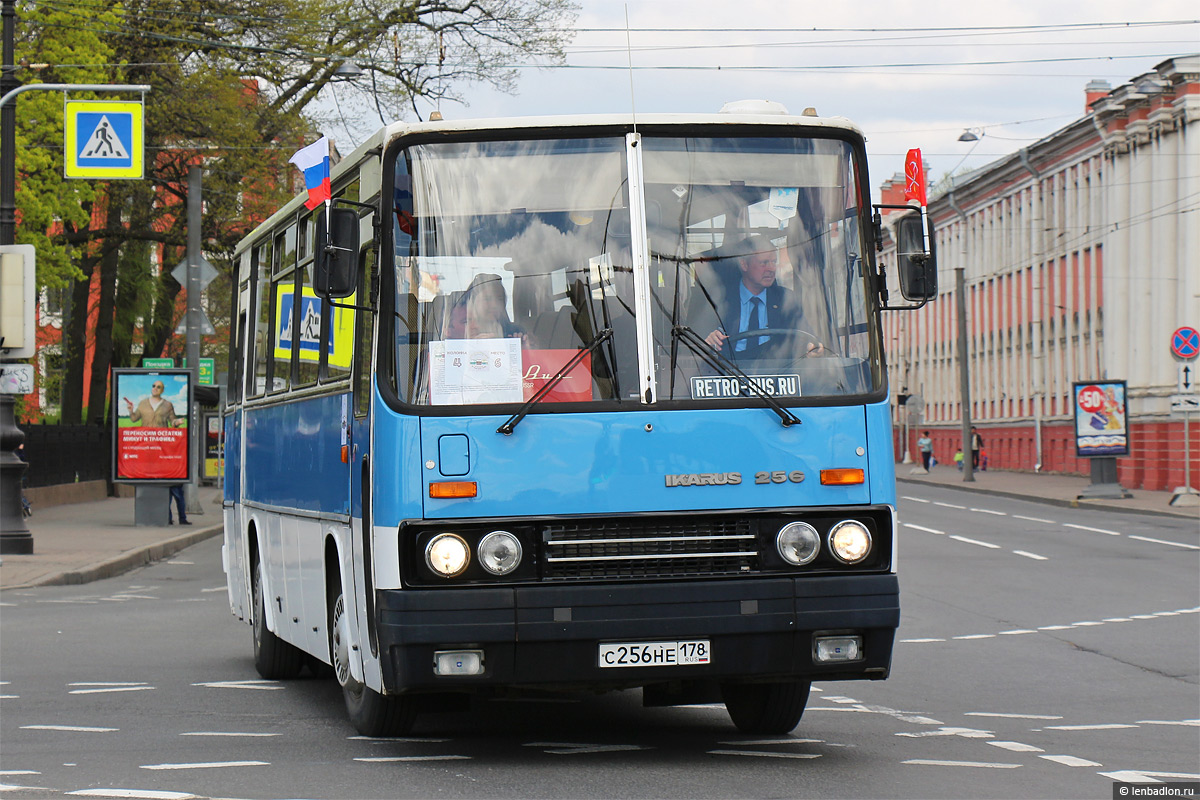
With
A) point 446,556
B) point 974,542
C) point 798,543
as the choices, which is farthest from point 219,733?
point 974,542

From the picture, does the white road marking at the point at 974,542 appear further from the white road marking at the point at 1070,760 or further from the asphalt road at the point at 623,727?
the white road marking at the point at 1070,760

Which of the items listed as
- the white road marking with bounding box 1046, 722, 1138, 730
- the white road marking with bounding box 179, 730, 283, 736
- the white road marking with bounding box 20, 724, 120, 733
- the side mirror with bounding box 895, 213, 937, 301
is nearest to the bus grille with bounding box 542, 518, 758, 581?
the side mirror with bounding box 895, 213, 937, 301

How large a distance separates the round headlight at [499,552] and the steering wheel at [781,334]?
4.30 ft

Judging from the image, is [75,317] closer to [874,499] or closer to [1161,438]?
[1161,438]

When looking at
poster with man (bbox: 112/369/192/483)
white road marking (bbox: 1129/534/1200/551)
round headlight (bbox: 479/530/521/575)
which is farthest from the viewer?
poster with man (bbox: 112/369/192/483)

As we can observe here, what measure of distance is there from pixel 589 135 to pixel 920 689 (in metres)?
4.81

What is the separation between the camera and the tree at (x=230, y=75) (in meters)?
34.6

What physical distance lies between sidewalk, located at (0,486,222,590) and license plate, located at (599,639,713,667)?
44.2ft

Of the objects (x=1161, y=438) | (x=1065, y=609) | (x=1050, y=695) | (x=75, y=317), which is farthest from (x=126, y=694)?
(x=1161, y=438)

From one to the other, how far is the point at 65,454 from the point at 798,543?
3677 cm

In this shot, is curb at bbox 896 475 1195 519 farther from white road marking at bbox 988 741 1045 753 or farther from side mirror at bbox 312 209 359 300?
side mirror at bbox 312 209 359 300

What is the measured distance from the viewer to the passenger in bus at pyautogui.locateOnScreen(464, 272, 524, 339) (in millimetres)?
8016

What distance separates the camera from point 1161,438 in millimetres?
50875

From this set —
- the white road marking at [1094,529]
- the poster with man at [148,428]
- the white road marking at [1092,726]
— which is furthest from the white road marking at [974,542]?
the white road marking at [1092,726]
